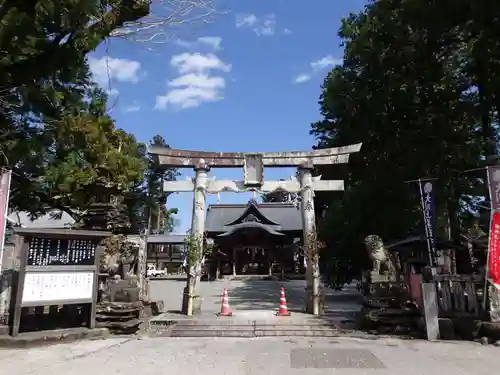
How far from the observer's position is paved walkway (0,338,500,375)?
6754 millimetres

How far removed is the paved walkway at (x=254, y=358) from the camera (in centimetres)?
675

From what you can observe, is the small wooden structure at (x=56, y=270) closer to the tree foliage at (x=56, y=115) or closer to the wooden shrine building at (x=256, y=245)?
the tree foliage at (x=56, y=115)

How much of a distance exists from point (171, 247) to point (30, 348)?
39103 mm

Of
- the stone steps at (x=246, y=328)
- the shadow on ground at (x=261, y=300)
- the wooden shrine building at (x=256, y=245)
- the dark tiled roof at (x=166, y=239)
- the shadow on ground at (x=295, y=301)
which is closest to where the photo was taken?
the stone steps at (x=246, y=328)

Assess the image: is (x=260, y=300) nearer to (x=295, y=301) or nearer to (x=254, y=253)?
(x=295, y=301)

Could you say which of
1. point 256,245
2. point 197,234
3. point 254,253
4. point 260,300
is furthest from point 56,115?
point 254,253

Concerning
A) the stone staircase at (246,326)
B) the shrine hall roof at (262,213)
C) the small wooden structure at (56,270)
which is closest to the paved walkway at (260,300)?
the stone staircase at (246,326)

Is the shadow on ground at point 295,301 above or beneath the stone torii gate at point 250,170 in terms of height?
beneath

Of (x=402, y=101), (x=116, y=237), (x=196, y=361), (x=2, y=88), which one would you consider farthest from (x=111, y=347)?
(x=402, y=101)

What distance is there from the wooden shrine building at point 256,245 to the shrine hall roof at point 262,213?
90 mm

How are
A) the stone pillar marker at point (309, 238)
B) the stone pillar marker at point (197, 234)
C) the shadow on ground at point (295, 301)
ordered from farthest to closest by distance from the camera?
the shadow on ground at point (295, 301), the stone pillar marker at point (197, 234), the stone pillar marker at point (309, 238)

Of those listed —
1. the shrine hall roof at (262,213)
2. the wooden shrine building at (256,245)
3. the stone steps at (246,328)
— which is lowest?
the stone steps at (246,328)

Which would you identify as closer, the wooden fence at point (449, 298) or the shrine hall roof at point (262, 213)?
the wooden fence at point (449, 298)

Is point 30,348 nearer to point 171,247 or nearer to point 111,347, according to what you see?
point 111,347
